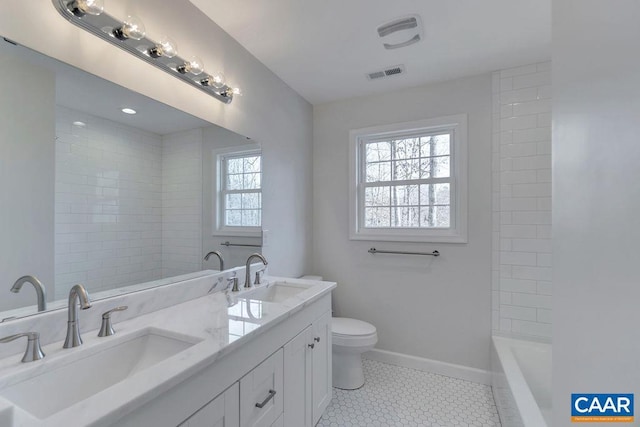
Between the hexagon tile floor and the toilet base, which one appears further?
the toilet base

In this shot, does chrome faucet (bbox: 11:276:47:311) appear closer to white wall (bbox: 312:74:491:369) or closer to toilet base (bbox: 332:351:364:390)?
toilet base (bbox: 332:351:364:390)

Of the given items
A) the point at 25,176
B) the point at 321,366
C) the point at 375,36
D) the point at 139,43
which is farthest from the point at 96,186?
the point at 375,36

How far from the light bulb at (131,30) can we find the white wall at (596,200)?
1.46 meters

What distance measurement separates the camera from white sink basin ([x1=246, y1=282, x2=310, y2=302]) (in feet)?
6.13

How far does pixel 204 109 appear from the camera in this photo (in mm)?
1633

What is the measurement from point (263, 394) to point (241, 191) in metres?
1.23

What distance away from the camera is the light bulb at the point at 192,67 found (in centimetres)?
146

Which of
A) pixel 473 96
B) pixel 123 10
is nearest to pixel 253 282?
pixel 123 10

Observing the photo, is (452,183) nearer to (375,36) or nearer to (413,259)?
(413,259)

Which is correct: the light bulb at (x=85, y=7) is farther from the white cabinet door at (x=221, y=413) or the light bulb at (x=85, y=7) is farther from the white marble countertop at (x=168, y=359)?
the white cabinet door at (x=221, y=413)

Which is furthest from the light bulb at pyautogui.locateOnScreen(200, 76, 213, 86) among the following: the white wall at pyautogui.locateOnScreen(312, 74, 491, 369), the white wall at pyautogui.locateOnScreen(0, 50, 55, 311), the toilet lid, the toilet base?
the toilet base

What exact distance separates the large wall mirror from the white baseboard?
1.72 m

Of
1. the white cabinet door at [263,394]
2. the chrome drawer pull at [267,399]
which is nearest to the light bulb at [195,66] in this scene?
the white cabinet door at [263,394]

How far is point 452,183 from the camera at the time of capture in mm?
2422
